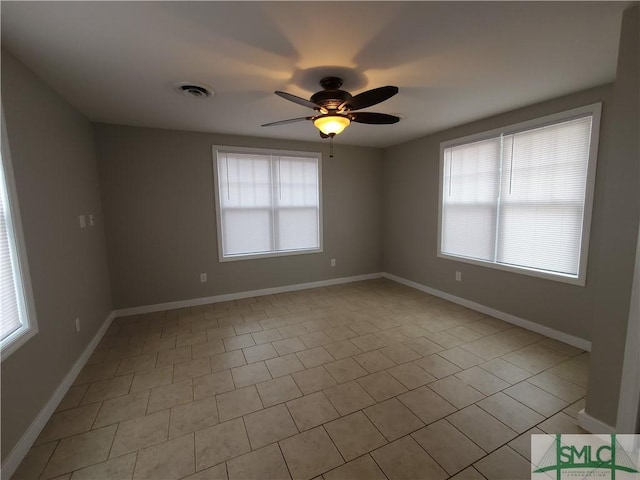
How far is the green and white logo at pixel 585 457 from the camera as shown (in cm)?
147

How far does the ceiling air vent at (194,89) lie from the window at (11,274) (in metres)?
1.16

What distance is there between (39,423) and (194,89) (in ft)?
→ 8.59

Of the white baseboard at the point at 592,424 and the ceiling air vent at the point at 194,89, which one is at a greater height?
the ceiling air vent at the point at 194,89

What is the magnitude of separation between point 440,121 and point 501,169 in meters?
0.93

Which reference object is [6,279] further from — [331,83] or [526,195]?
[526,195]

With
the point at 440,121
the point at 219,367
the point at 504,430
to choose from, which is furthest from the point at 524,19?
the point at 219,367

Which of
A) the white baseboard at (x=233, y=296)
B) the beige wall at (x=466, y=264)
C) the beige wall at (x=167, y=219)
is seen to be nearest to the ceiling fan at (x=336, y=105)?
the beige wall at (x=466, y=264)

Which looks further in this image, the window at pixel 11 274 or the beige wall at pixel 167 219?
the beige wall at pixel 167 219

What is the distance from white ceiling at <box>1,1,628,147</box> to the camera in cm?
146

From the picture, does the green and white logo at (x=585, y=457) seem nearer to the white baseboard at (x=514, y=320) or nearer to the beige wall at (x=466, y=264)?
the beige wall at (x=466, y=264)

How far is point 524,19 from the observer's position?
60.4 inches

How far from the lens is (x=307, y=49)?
1786 millimetres

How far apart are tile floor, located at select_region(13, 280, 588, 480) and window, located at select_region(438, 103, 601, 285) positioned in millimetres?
850

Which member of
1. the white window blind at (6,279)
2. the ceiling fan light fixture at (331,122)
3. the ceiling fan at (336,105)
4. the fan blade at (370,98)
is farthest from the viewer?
the ceiling fan light fixture at (331,122)
